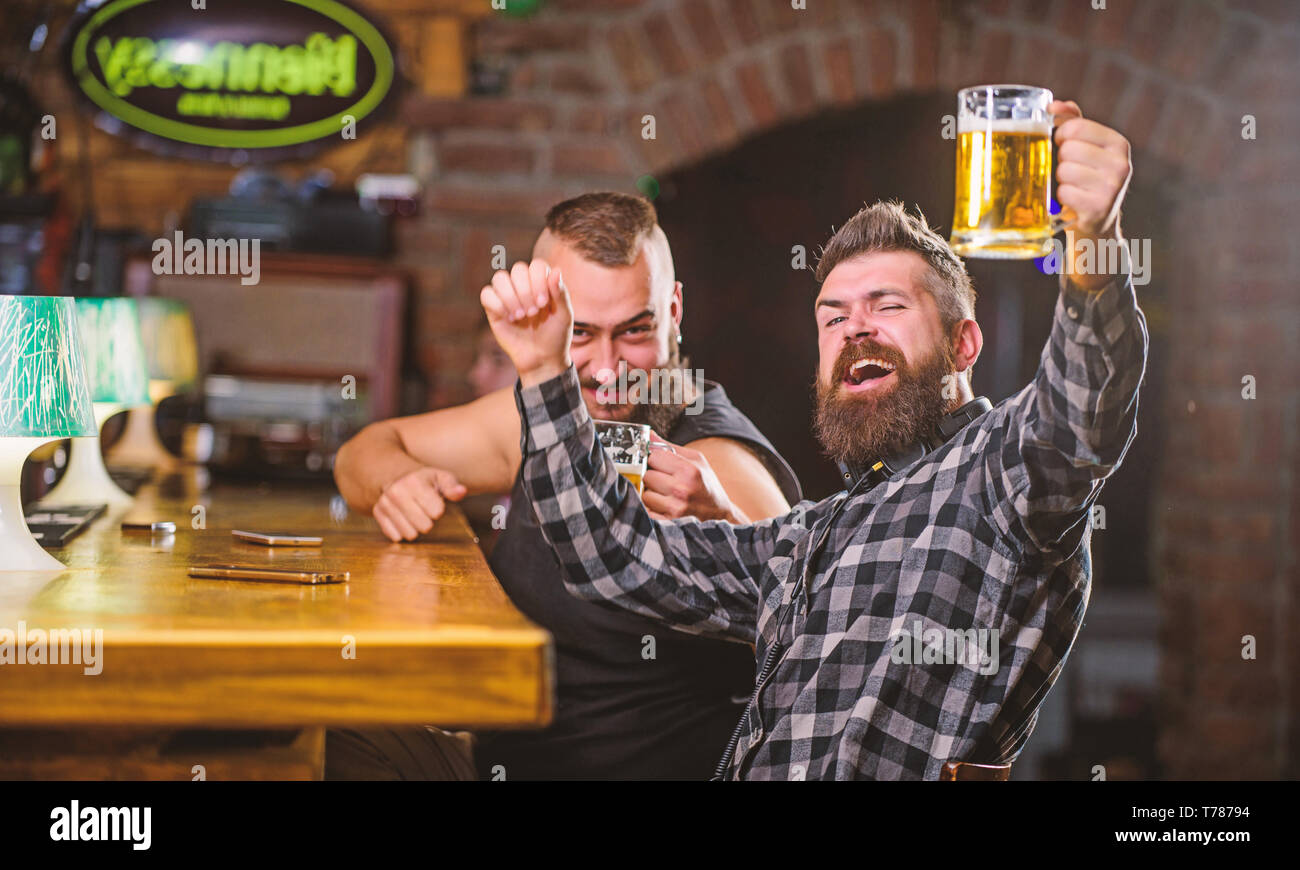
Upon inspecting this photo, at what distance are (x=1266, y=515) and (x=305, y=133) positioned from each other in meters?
2.13

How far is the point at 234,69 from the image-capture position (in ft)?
8.34

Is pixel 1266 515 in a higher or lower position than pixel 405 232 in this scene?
lower

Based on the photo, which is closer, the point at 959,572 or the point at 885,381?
the point at 959,572

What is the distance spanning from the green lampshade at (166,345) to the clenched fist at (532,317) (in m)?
1.10

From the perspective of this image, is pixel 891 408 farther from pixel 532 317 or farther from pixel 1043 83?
pixel 1043 83

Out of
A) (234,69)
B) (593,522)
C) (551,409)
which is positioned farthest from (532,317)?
(234,69)

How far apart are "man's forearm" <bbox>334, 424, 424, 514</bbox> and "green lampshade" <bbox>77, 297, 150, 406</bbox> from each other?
30 cm

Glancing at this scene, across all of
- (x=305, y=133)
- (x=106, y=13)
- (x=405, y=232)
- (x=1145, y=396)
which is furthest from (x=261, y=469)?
(x=1145, y=396)

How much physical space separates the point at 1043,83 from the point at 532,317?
163 centimetres

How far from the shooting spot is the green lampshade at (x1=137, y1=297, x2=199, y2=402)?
2000mm

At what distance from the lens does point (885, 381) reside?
1.20 meters

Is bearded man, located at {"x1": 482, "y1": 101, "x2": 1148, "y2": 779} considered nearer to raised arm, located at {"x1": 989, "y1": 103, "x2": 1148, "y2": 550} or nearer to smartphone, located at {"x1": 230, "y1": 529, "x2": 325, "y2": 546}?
raised arm, located at {"x1": 989, "y1": 103, "x2": 1148, "y2": 550}

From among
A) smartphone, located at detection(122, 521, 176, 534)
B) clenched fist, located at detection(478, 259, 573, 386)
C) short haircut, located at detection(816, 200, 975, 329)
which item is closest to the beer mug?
short haircut, located at detection(816, 200, 975, 329)
